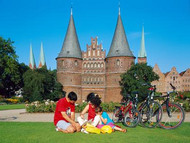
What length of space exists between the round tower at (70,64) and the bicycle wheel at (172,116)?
33.9m

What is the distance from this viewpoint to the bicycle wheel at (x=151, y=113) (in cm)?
742

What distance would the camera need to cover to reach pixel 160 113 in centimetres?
725

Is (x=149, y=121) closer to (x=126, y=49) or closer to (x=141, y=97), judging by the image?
(x=141, y=97)

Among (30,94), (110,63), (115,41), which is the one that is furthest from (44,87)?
(115,41)

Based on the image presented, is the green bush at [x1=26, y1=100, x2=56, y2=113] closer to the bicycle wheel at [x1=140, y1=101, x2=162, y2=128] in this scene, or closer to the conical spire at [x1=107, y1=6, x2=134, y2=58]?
the bicycle wheel at [x1=140, y1=101, x2=162, y2=128]

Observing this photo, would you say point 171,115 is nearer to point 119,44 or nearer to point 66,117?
point 66,117

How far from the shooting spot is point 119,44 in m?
41.4

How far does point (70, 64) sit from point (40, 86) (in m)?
8.01

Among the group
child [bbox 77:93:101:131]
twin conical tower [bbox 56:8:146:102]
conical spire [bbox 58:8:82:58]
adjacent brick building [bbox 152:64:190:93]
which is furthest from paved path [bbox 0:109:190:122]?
adjacent brick building [bbox 152:64:190:93]

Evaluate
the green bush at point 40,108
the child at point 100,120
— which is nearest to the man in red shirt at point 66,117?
the child at point 100,120

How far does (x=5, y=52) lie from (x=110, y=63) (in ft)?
62.5

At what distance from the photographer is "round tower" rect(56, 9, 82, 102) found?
135 ft

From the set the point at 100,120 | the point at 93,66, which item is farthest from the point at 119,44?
the point at 100,120

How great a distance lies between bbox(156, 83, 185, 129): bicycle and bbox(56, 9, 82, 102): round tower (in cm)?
3391
